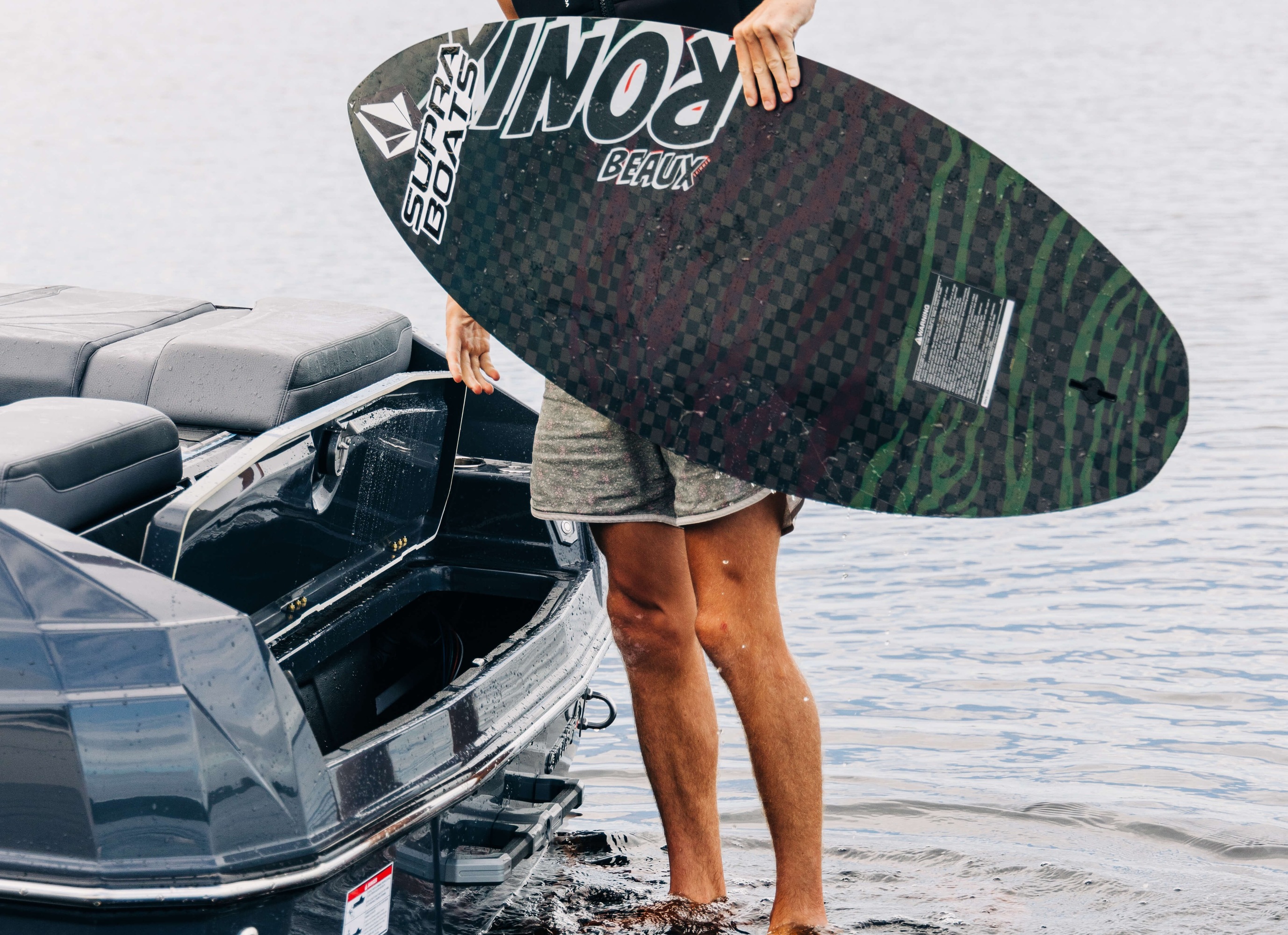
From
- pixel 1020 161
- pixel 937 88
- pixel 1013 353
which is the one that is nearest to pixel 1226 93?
pixel 937 88

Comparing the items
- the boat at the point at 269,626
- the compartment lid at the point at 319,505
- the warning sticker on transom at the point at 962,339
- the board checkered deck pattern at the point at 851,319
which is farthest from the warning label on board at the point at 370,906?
the warning sticker on transom at the point at 962,339

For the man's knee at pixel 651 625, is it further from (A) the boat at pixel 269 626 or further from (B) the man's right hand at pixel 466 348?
(B) the man's right hand at pixel 466 348

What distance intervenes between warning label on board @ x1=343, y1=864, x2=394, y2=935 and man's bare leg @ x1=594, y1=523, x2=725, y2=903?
815mm

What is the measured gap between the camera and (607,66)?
290 cm

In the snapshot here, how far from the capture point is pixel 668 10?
2908 mm

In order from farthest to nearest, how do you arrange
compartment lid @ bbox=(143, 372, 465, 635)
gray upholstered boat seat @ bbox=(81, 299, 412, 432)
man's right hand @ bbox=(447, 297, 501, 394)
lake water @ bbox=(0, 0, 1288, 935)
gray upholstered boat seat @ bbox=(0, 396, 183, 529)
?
lake water @ bbox=(0, 0, 1288, 935) → man's right hand @ bbox=(447, 297, 501, 394) → gray upholstered boat seat @ bbox=(81, 299, 412, 432) → compartment lid @ bbox=(143, 372, 465, 635) → gray upholstered boat seat @ bbox=(0, 396, 183, 529)

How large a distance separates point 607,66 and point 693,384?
0.64 metres

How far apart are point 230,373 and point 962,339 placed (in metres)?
1.37

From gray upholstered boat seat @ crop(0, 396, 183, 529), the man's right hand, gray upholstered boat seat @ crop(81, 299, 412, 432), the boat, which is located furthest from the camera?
the man's right hand

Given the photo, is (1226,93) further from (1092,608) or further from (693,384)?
(693,384)

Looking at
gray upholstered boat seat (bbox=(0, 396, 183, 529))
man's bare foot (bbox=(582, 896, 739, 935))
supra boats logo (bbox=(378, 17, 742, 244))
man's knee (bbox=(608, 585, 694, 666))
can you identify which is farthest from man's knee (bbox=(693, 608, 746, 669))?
gray upholstered boat seat (bbox=(0, 396, 183, 529))

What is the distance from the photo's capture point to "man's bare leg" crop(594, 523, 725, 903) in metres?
2.93

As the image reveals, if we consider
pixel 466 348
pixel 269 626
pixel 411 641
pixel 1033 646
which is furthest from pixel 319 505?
pixel 1033 646

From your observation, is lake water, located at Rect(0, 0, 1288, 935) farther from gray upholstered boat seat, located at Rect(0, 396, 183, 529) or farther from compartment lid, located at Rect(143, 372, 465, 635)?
gray upholstered boat seat, located at Rect(0, 396, 183, 529)
